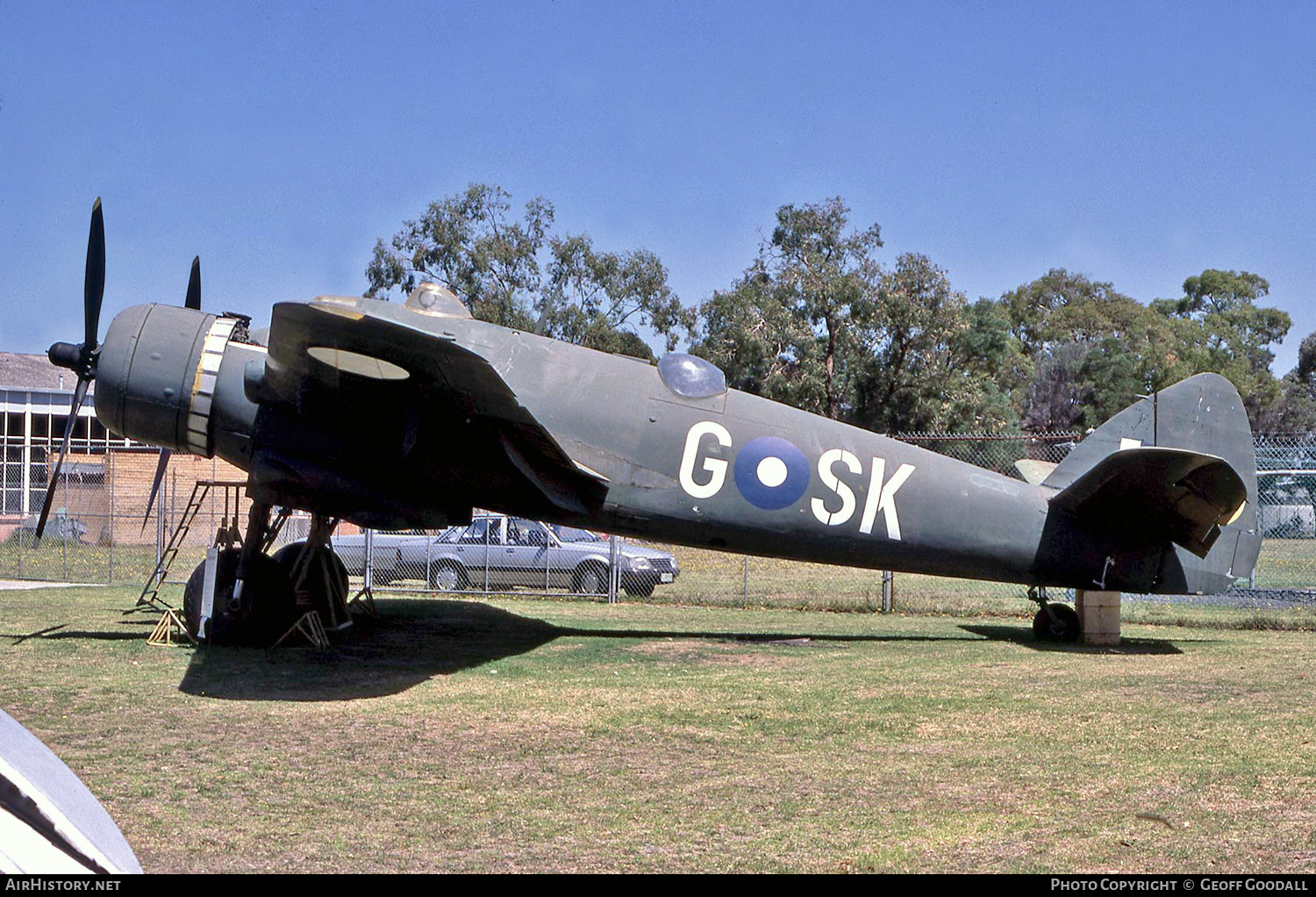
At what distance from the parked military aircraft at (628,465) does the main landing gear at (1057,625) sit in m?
0.79

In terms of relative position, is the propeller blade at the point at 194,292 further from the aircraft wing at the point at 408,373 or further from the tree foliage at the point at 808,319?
the tree foliage at the point at 808,319

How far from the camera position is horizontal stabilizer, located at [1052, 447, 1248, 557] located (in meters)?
10.0

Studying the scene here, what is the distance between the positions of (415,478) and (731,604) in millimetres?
6749

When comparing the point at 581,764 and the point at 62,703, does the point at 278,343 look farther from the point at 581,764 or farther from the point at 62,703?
the point at 581,764

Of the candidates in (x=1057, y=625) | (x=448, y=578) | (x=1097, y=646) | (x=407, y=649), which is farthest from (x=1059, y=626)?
(x=448, y=578)

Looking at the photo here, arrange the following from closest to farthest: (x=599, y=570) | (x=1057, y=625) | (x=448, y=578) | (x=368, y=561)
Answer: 1. (x=1057, y=625)
2. (x=368, y=561)
3. (x=599, y=570)
4. (x=448, y=578)

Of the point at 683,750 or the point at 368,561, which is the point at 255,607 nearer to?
the point at 683,750

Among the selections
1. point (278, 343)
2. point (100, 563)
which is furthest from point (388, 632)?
point (100, 563)

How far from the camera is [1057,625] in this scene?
11.7 meters

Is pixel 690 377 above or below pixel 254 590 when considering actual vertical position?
above

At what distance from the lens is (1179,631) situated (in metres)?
13.1

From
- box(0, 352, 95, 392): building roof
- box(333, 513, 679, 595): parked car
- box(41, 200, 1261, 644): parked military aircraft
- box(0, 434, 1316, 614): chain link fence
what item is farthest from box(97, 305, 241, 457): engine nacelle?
box(0, 352, 95, 392): building roof

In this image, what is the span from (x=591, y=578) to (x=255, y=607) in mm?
7249

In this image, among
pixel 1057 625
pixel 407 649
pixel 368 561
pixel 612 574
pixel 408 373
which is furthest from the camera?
pixel 368 561
